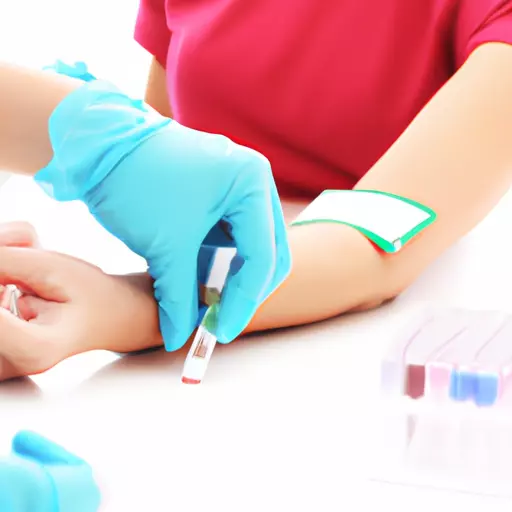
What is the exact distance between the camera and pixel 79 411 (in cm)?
55

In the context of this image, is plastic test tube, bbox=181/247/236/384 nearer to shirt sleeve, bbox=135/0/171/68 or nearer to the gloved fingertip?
the gloved fingertip

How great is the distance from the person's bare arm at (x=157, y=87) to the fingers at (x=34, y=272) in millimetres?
559

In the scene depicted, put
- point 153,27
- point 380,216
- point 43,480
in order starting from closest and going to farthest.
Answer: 1. point 43,480
2. point 380,216
3. point 153,27

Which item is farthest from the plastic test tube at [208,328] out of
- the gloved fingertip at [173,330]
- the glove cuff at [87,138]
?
the glove cuff at [87,138]

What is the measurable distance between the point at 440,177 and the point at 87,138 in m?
0.33

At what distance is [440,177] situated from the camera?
0.77m

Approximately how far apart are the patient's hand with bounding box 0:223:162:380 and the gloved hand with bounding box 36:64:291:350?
35 millimetres

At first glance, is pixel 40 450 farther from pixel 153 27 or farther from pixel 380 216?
pixel 153 27

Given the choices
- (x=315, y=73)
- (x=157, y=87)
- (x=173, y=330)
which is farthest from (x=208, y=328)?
(x=157, y=87)

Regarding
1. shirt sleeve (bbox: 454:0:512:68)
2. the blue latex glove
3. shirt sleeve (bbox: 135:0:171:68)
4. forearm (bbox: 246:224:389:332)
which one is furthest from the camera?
shirt sleeve (bbox: 135:0:171:68)

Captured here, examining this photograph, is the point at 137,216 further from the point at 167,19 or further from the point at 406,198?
the point at 167,19

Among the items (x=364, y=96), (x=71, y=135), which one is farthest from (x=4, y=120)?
(x=364, y=96)

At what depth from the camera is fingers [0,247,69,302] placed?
575 millimetres

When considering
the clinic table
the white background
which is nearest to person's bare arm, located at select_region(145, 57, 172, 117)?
the white background
